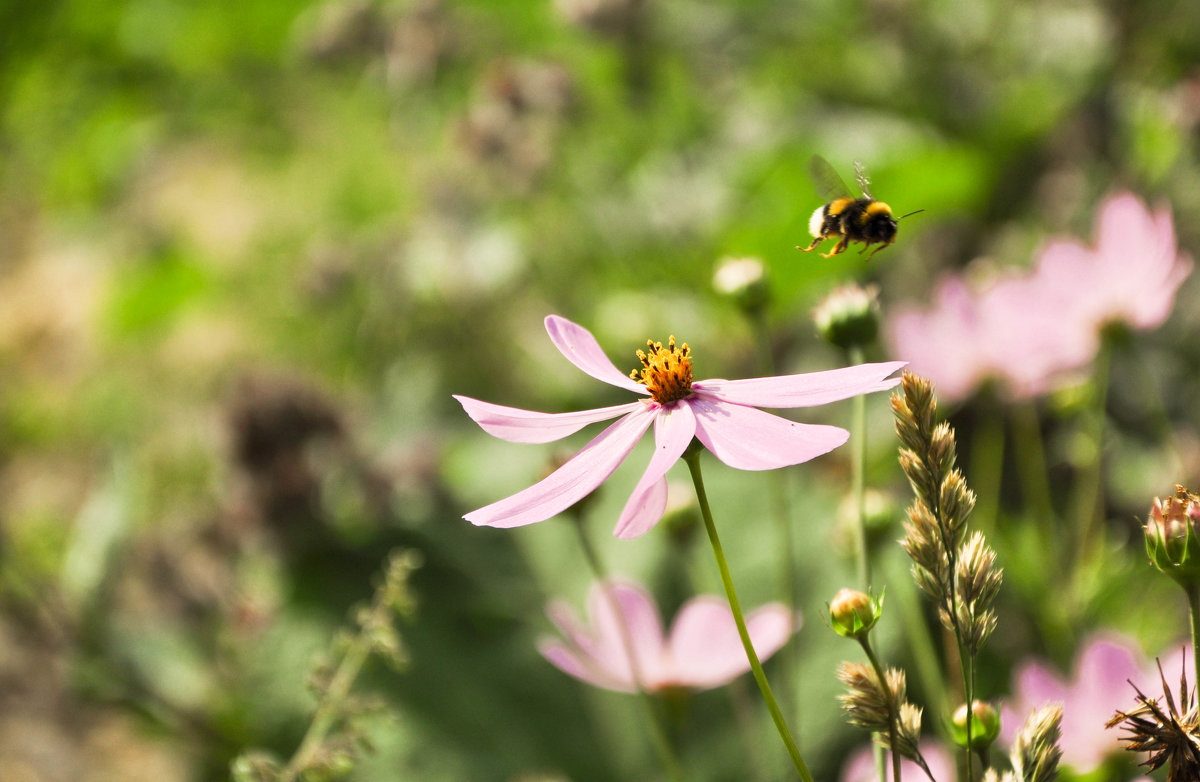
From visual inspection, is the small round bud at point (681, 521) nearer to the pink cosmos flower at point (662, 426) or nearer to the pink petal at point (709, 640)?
the pink petal at point (709, 640)

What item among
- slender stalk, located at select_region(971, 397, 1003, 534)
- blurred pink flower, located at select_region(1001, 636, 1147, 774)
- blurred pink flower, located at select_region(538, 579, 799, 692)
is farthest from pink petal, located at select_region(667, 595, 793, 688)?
slender stalk, located at select_region(971, 397, 1003, 534)

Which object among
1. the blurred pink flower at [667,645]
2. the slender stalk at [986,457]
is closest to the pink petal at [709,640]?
the blurred pink flower at [667,645]

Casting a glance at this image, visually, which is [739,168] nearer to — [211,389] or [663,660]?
[663,660]

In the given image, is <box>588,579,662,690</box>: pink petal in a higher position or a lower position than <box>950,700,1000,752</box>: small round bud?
higher

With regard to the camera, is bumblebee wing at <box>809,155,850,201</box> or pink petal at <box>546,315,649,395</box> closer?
pink petal at <box>546,315,649,395</box>

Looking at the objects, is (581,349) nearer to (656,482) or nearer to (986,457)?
(656,482)

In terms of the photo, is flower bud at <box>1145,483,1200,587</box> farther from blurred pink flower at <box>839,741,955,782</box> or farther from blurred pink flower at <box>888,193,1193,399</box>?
blurred pink flower at <box>888,193,1193,399</box>
